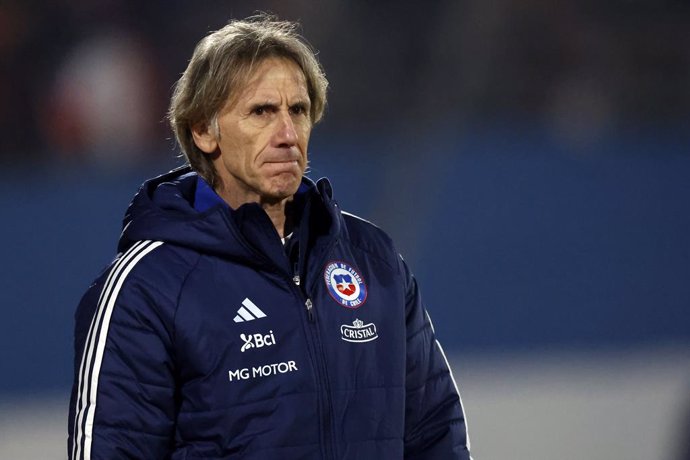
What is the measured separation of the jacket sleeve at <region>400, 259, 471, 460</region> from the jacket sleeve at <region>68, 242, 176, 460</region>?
0.44m

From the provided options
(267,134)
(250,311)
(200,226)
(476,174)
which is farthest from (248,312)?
(476,174)

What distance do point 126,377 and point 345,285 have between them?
381 millimetres

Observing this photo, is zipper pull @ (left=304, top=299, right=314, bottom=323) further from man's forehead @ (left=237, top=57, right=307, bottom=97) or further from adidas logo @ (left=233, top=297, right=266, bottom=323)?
man's forehead @ (left=237, top=57, right=307, bottom=97)

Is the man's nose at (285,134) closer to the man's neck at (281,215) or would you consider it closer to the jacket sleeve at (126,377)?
the man's neck at (281,215)

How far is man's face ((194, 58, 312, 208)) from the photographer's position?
5.88 ft

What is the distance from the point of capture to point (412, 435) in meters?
1.91

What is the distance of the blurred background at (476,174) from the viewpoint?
404 centimetres

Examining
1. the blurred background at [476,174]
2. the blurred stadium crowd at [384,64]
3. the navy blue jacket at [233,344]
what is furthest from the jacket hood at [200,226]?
the blurred stadium crowd at [384,64]

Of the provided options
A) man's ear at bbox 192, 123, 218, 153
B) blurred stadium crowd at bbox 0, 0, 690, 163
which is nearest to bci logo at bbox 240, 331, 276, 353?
man's ear at bbox 192, 123, 218, 153

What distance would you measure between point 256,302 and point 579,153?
3176 millimetres

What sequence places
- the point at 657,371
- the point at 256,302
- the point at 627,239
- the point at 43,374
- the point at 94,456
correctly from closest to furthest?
the point at 94,456
the point at 256,302
the point at 43,374
the point at 657,371
the point at 627,239

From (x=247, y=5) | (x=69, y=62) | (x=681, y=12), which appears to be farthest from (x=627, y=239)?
(x=69, y=62)

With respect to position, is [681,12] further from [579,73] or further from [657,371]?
[657,371]

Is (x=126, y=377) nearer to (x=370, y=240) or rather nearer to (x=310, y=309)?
(x=310, y=309)
